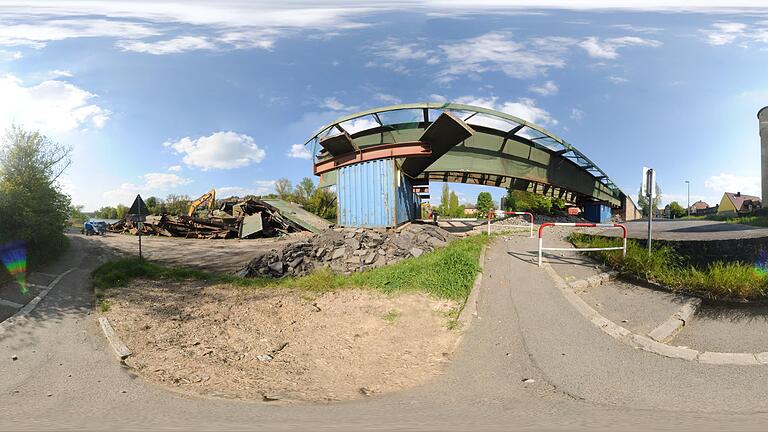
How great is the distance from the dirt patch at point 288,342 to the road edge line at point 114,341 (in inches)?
4.1

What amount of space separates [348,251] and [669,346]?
22.1 ft

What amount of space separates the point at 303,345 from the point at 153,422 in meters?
1.94

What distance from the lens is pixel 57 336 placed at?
5.59 meters

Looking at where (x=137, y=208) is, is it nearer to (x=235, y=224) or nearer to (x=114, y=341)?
(x=114, y=341)

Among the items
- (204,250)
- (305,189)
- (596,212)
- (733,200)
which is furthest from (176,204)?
(733,200)

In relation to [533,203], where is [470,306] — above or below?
below

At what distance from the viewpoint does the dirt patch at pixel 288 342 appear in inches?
145

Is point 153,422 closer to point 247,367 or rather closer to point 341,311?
point 247,367

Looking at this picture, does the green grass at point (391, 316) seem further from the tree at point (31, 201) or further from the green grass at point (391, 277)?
the tree at point (31, 201)

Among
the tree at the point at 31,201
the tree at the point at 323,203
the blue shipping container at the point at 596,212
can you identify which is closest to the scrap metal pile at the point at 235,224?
the tree at the point at 31,201

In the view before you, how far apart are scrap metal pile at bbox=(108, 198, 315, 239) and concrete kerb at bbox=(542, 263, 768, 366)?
1829 centimetres

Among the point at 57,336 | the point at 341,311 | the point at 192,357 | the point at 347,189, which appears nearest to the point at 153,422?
the point at 192,357

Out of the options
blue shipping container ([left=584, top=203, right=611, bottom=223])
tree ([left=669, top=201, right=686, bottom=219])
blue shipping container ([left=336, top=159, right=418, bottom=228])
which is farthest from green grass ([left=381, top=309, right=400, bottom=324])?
tree ([left=669, top=201, right=686, bottom=219])

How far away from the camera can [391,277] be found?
6930 mm
